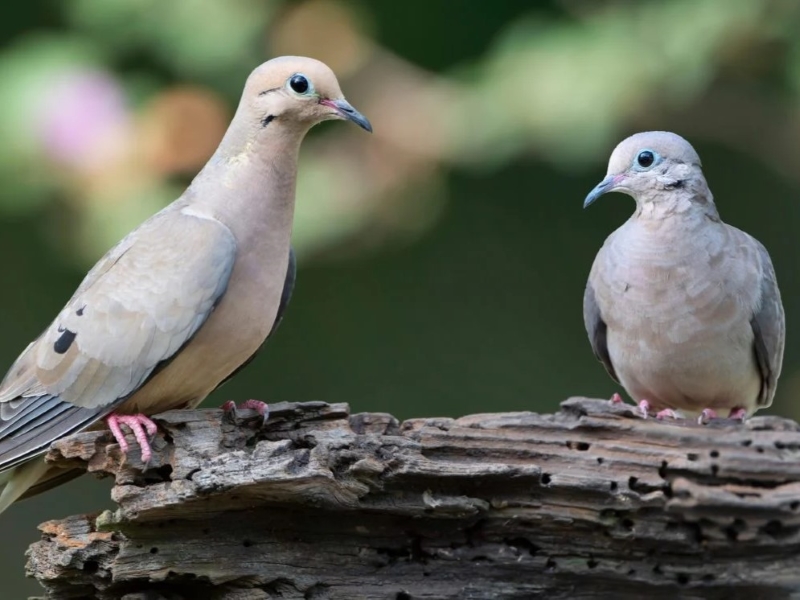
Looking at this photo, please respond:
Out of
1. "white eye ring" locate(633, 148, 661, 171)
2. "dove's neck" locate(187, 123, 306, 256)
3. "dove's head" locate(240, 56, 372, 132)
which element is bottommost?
"dove's neck" locate(187, 123, 306, 256)

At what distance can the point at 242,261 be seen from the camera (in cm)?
228

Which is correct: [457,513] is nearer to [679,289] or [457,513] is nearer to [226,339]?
[226,339]

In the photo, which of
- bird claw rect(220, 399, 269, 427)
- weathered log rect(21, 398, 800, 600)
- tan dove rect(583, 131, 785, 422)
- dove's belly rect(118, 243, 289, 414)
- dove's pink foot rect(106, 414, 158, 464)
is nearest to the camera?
weathered log rect(21, 398, 800, 600)

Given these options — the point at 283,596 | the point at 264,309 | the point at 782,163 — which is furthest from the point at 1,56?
the point at 782,163

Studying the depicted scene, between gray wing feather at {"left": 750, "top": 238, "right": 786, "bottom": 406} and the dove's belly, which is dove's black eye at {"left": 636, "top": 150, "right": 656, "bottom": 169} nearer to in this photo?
gray wing feather at {"left": 750, "top": 238, "right": 786, "bottom": 406}

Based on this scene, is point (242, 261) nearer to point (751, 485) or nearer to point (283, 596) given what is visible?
point (283, 596)

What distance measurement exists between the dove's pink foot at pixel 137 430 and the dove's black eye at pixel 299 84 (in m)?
0.70

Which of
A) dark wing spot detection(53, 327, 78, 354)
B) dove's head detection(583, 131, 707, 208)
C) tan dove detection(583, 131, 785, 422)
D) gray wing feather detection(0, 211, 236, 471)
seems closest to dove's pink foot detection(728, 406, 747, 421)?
tan dove detection(583, 131, 785, 422)

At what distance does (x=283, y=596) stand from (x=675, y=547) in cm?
66

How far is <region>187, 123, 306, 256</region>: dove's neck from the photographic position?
232cm

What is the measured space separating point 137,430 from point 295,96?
0.72 metres

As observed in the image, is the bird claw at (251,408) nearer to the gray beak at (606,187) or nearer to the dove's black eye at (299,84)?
the dove's black eye at (299,84)

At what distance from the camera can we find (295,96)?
2336 mm

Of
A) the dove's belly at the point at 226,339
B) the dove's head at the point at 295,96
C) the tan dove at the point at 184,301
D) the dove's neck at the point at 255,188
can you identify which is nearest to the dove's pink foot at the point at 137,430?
the tan dove at the point at 184,301
